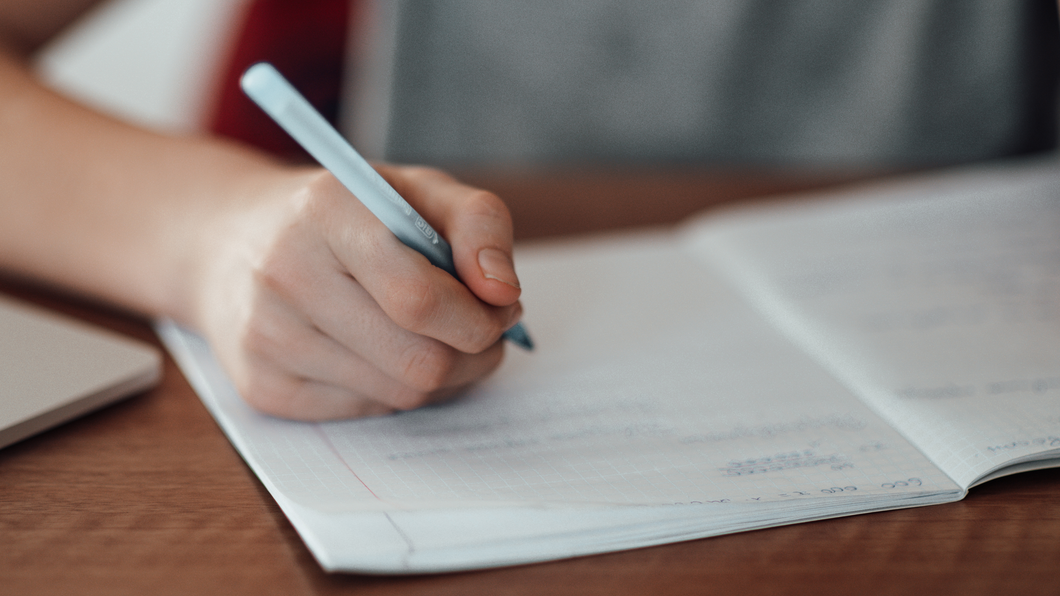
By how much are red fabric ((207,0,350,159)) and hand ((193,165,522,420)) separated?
2.48ft

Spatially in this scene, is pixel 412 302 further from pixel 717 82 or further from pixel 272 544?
pixel 717 82

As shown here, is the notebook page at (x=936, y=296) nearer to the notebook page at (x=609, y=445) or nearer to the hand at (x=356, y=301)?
the notebook page at (x=609, y=445)

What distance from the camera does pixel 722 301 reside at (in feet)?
1.59

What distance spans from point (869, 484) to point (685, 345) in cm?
14

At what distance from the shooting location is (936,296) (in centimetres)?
47

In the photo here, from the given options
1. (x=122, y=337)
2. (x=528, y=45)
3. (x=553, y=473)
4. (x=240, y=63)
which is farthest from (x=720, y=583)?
(x=240, y=63)

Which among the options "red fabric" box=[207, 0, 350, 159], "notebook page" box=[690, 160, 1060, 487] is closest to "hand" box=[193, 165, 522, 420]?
"notebook page" box=[690, 160, 1060, 487]

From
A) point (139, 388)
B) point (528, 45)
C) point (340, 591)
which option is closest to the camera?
point (340, 591)

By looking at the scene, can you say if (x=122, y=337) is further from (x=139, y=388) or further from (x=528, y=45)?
(x=528, y=45)

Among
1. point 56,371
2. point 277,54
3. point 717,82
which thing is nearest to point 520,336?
point 56,371

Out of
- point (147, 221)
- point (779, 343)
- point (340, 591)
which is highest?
point (147, 221)

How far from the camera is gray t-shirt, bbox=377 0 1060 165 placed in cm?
92

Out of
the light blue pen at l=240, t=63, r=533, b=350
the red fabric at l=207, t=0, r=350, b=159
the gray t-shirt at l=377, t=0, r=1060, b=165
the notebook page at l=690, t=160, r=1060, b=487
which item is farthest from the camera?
the red fabric at l=207, t=0, r=350, b=159

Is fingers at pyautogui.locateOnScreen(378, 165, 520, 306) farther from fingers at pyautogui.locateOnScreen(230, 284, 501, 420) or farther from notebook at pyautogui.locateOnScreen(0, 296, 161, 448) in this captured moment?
notebook at pyautogui.locateOnScreen(0, 296, 161, 448)
